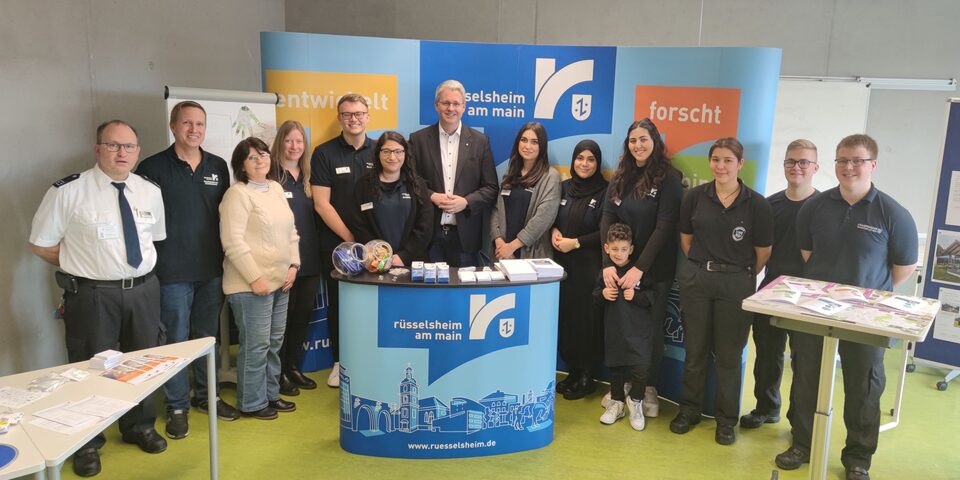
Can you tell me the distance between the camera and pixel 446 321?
3.54m

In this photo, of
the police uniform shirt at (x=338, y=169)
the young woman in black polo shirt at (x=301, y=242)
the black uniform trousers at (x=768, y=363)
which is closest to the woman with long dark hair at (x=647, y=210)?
the black uniform trousers at (x=768, y=363)

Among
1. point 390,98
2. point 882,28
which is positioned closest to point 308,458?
point 390,98

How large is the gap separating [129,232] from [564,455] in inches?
98.3

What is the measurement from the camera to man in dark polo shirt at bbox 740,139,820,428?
3969mm

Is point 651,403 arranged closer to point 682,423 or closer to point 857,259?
point 682,423

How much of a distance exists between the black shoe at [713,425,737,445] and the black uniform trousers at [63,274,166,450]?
3136mm

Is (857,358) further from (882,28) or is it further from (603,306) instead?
(882,28)

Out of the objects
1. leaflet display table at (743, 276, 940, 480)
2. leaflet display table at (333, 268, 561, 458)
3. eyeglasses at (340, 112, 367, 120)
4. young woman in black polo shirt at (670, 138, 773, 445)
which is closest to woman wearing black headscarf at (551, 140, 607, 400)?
young woman in black polo shirt at (670, 138, 773, 445)

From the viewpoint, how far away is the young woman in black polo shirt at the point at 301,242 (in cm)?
427

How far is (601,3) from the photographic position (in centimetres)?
629

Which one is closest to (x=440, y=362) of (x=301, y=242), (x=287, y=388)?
(x=301, y=242)

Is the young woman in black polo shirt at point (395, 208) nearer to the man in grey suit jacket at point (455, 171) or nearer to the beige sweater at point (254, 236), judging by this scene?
the man in grey suit jacket at point (455, 171)

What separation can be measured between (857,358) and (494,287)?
5.96 feet

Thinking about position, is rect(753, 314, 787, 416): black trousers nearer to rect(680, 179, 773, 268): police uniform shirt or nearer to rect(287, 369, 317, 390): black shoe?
rect(680, 179, 773, 268): police uniform shirt
